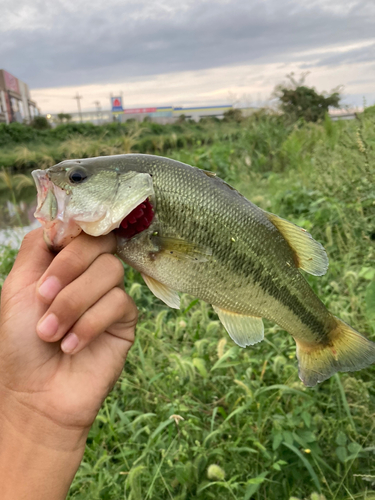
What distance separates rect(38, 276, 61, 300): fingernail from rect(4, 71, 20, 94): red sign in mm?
63748

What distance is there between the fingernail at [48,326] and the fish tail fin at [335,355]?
1.05m

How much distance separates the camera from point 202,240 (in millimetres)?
1477

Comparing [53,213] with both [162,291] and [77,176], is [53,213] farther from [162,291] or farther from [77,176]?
[162,291]

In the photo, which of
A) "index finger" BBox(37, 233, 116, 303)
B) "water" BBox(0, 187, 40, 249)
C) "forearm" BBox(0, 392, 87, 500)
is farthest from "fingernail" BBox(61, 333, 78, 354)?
"water" BBox(0, 187, 40, 249)

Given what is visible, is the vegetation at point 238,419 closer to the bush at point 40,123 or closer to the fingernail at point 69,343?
the fingernail at point 69,343

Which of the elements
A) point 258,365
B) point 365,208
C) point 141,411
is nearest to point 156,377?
point 141,411

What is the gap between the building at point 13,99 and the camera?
50.4 metres

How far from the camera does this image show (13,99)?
56.7 m

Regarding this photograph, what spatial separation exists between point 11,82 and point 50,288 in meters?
68.7

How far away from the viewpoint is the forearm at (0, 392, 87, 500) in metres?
1.26

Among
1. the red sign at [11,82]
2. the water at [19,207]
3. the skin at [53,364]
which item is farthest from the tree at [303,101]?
the red sign at [11,82]

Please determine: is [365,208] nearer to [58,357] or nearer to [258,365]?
[258,365]

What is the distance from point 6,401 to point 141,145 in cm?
2007

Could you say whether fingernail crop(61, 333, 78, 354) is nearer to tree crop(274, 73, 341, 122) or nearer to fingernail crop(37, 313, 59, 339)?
fingernail crop(37, 313, 59, 339)
